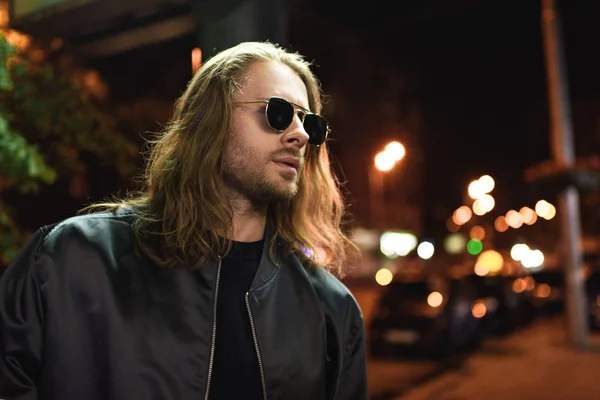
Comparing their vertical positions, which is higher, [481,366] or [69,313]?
[69,313]

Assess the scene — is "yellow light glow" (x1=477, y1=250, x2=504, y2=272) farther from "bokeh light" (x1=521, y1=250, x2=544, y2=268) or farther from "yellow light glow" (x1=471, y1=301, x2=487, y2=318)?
"yellow light glow" (x1=471, y1=301, x2=487, y2=318)

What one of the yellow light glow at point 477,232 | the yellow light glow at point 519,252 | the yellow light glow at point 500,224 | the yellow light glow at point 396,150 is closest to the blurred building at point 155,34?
the yellow light glow at point 396,150

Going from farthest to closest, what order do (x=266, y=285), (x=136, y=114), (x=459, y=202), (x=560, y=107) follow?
(x=459, y=202) < (x=560, y=107) < (x=136, y=114) < (x=266, y=285)

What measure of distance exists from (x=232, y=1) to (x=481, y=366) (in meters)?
9.77

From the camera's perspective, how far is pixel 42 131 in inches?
206

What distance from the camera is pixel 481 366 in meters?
11.4

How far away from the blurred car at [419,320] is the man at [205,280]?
978 centimetres

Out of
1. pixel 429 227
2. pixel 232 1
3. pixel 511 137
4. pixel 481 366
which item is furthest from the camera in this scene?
Result: pixel 429 227

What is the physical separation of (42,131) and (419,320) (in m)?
8.57

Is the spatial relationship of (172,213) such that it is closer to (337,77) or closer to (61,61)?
(61,61)

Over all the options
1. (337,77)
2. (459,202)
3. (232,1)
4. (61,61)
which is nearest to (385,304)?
(61,61)

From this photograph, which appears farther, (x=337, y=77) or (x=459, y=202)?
(x=459, y=202)

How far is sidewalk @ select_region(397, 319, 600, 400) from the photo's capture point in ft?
29.9

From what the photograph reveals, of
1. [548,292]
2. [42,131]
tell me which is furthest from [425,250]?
[42,131]
